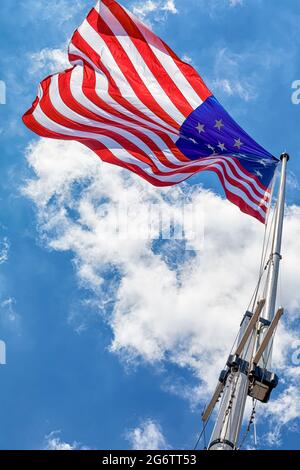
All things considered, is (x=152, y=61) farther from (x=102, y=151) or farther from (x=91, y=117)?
(x=102, y=151)

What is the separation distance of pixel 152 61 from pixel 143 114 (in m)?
2.42

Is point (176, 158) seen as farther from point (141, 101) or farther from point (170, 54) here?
point (170, 54)

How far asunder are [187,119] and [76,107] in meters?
4.21

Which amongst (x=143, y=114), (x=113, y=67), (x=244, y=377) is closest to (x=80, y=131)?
(x=143, y=114)

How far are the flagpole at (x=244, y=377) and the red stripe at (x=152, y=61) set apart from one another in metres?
9.27

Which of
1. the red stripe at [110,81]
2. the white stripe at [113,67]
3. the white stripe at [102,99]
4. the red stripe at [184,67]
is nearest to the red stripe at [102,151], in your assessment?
the white stripe at [102,99]

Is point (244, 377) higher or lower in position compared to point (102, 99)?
lower

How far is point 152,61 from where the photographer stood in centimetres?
2236

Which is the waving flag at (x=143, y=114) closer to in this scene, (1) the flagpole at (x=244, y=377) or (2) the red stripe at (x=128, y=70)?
(2) the red stripe at (x=128, y=70)

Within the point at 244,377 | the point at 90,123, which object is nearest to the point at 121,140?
the point at 90,123

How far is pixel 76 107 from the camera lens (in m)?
21.8

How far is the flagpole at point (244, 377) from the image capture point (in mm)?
11477

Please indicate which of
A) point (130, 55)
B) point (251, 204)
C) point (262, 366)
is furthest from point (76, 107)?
point (262, 366)

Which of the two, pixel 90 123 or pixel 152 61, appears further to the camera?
pixel 152 61
